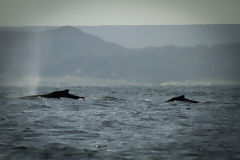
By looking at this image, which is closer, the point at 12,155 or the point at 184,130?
the point at 12,155

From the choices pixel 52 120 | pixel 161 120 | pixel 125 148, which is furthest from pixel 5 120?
pixel 125 148

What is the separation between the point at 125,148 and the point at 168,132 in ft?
17.2

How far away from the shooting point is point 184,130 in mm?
24609

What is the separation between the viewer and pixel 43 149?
18578 millimetres

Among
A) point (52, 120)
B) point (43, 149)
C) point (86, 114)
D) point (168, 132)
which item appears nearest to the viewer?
point (43, 149)

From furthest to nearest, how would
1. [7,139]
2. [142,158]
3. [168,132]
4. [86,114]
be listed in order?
[86,114]
[168,132]
[7,139]
[142,158]

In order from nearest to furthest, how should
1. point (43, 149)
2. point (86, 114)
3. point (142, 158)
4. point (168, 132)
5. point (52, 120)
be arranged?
point (142, 158) < point (43, 149) < point (168, 132) < point (52, 120) < point (86, 114)

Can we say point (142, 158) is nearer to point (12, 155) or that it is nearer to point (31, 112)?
point (12, 155)

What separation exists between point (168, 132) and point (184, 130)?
145 cm

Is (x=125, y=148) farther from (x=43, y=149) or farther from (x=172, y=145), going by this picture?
(x=43, y=149)

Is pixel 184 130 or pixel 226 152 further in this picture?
pixel 184 130

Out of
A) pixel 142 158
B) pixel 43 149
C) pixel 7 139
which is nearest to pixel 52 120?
pixel 7 139

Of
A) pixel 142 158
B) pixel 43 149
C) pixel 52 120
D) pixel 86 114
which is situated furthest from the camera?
pixel 86 114

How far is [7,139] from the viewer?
20.8 m
